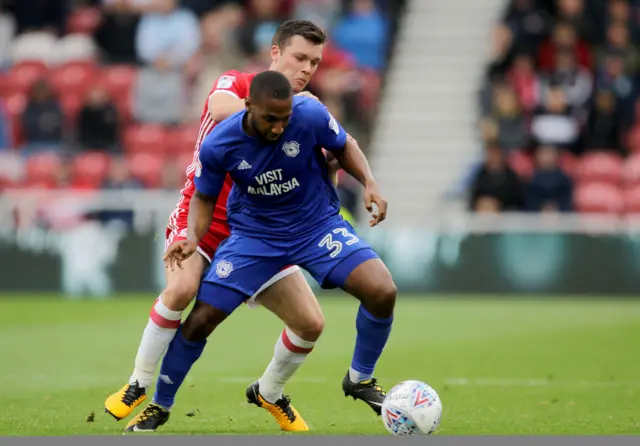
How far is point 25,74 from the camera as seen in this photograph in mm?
19953

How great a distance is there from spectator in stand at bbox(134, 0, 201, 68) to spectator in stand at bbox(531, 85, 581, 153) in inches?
213

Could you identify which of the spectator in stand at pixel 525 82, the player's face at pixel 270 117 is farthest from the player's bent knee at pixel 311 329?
the spectator in stand at pixel 525 82

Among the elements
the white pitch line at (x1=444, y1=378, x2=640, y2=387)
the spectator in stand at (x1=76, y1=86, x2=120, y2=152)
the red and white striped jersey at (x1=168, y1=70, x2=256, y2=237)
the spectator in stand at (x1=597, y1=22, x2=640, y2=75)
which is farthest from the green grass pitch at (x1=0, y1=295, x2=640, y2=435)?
the spectator in stand at (x1=597, y1=22, x2=640, y2=75)

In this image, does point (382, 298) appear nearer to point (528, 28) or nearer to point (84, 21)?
point (528, 28)

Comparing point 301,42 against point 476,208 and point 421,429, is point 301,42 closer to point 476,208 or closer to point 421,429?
point 421,429

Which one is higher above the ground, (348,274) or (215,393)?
(348,274)

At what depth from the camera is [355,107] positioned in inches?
737

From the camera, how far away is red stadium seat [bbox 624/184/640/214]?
17.4 m

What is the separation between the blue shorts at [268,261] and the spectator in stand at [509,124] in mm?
10896

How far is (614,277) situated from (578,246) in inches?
23.5

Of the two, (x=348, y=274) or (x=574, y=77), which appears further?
(x=574, y=77)

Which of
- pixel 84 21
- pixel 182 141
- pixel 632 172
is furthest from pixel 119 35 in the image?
pixel 632 172

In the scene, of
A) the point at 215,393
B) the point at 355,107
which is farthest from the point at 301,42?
the point at 355,107

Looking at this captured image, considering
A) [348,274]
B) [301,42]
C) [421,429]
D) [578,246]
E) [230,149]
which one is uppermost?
[301,42]
